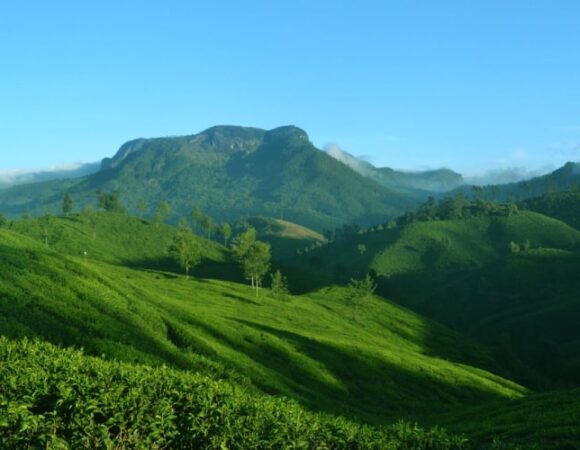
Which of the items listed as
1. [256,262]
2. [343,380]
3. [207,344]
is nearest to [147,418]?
[207,344]

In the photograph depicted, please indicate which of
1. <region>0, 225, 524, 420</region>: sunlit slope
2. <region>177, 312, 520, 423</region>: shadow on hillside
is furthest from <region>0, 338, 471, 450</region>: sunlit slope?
<region>177, 312, 520, 423</region>: shadow on hillside

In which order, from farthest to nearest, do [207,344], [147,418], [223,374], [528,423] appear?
[207,344] → [223,374] → [528,423] → [147,418]

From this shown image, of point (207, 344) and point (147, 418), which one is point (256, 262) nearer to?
point (207, 344)

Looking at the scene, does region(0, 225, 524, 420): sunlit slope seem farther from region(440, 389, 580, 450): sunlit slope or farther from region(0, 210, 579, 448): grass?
region(440, 389, 580, 450): sunlit slope

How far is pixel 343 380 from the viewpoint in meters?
76.8

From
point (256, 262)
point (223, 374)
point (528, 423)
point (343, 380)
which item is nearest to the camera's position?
point (528, 423)

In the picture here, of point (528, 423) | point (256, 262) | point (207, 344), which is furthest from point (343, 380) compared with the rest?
point (256, 262)

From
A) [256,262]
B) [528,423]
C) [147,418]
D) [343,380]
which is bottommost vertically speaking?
A: [343,380]

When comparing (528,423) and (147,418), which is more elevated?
(147,418)

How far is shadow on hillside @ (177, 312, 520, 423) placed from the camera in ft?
200

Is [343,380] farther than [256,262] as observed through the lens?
No

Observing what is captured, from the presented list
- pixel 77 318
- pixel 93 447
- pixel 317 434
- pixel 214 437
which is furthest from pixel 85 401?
pixel 77 318

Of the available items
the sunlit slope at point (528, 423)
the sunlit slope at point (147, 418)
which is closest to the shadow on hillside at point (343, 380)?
the sunlit slope at point (528, 423)

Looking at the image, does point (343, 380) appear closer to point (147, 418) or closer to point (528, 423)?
point (528, 423)
